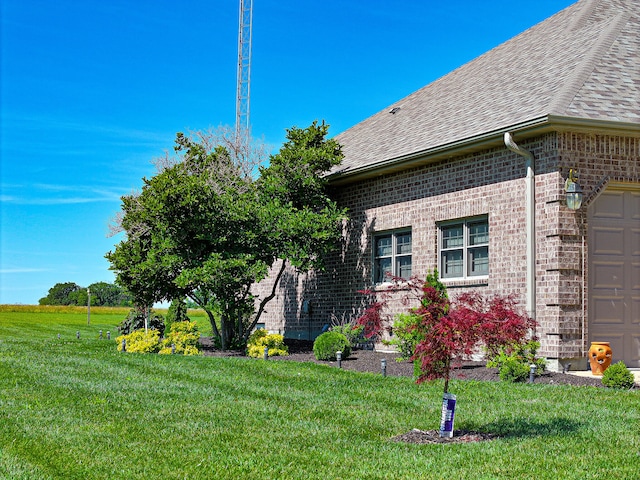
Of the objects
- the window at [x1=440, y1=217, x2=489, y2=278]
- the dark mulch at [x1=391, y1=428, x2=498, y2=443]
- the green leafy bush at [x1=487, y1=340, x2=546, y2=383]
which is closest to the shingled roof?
the window at [x1=440, y1=217, x2=489, y2=278]

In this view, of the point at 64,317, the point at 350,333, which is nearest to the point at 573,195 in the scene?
the point at 350,333

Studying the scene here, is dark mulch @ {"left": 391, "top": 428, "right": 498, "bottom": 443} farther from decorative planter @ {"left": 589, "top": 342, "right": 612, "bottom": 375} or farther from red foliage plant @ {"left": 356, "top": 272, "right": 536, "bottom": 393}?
decorative planter @ {"left": 589, "top": 342, "right": 612, "bottom": 375}

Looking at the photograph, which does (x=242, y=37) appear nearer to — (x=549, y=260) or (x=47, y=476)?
(x=549, y=260)

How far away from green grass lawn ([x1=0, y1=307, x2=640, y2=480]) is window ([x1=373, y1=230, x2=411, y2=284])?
4.81 meters

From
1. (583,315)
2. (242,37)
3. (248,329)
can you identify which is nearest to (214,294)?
(248,329)

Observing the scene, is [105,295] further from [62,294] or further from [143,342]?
[143,342]

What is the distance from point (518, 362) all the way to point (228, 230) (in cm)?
859

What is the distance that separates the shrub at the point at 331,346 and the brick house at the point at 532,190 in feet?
7.68

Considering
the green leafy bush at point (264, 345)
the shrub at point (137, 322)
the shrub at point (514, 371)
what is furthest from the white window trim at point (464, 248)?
the shrub at point (137, 322)

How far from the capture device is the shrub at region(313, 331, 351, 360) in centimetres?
1767

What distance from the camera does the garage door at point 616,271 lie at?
1518 cm

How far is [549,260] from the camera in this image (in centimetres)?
1473

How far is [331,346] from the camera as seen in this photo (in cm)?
1770

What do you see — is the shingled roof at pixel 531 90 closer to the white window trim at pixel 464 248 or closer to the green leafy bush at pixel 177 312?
the white window trim at pixel 464 248
